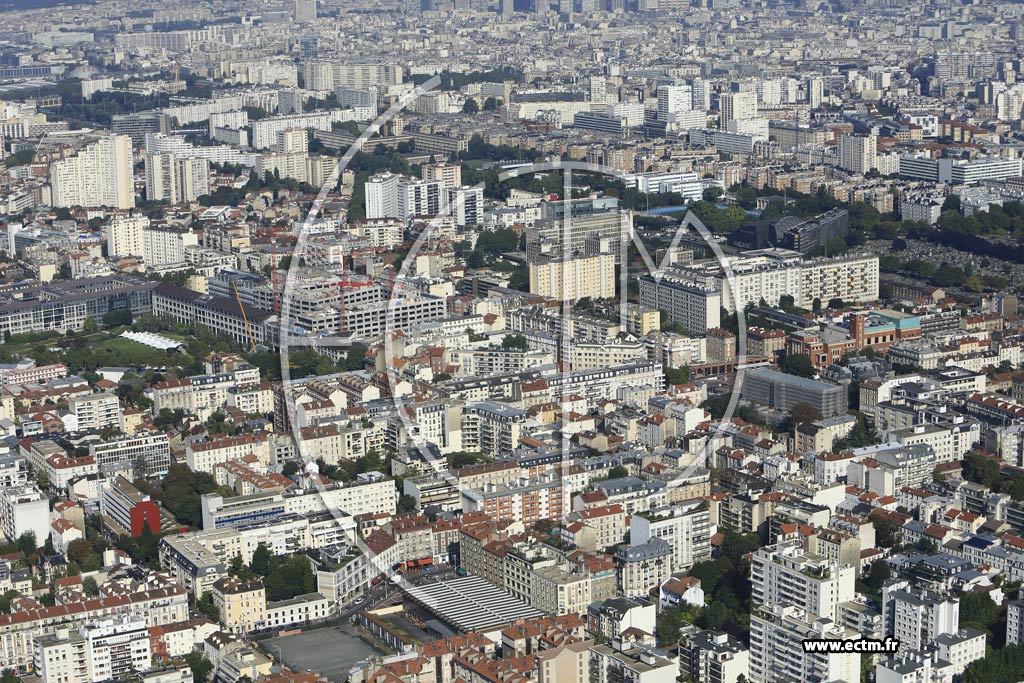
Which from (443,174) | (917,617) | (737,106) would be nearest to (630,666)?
(917,617)

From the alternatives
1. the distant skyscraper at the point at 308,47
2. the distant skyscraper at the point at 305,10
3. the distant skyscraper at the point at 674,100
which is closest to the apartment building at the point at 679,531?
the distant skyscraper at the point at 674,100

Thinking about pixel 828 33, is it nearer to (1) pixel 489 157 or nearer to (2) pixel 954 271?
(1) pixel 489 157

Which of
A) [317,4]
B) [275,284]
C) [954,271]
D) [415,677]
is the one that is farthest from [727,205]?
[317,4]

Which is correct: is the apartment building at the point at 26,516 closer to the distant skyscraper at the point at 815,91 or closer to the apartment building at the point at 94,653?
the apartment building at the point at 94,653

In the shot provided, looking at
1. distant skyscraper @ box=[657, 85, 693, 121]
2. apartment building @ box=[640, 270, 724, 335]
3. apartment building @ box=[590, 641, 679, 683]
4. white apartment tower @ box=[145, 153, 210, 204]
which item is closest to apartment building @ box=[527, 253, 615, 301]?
apartment building @ box=[640, 270, 724, 335]

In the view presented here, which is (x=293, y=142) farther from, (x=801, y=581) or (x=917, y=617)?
(x=917, y=617)
